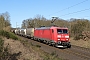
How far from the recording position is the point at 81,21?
47250 mm

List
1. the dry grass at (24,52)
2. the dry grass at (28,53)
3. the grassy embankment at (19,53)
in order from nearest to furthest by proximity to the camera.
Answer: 1. the grassy embankment at (19,53)
2. the dry grass at (28,53)
3. the dry grass at (24,52)

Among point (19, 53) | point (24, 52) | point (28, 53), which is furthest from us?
point (24, 52)

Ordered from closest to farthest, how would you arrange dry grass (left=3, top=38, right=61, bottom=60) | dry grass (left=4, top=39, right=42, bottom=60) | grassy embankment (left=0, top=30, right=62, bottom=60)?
1. grassy embankment (left=0, top=30, right=62, bottom=60)
2. dry grass (left=3, top=38, right=61, bottom=60)
3. dry grass (left=4, top=39, right=42, bottom=60)

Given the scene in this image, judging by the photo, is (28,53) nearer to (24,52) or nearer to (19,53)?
(24,52)

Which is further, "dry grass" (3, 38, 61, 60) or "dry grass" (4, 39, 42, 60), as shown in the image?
"dry grass" (4, 39, 42, 60)

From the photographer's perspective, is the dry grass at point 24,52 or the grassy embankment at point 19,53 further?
the dry grass at point 24,52

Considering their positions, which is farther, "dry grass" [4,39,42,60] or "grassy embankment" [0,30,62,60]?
"dry grass" [4,39,42,60]

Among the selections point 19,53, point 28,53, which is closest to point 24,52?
point 28,53

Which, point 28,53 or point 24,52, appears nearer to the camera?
point 28,53

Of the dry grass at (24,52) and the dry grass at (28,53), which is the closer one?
the dry grass at (28,53)

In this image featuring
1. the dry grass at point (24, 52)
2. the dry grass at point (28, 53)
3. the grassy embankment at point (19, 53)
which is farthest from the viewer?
the dry grass at point (24, 52)

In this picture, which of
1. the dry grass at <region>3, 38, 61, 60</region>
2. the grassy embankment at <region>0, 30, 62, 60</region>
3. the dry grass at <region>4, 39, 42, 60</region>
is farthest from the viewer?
the dry grass at <region>4, 39, 42, 60</region>

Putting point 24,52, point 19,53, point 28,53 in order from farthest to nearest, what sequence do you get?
point 24,52
point 28,53
point 19,53

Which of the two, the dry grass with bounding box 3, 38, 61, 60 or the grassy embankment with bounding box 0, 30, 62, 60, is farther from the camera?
the dry grass with bounding box 3, 38, 61, 60
